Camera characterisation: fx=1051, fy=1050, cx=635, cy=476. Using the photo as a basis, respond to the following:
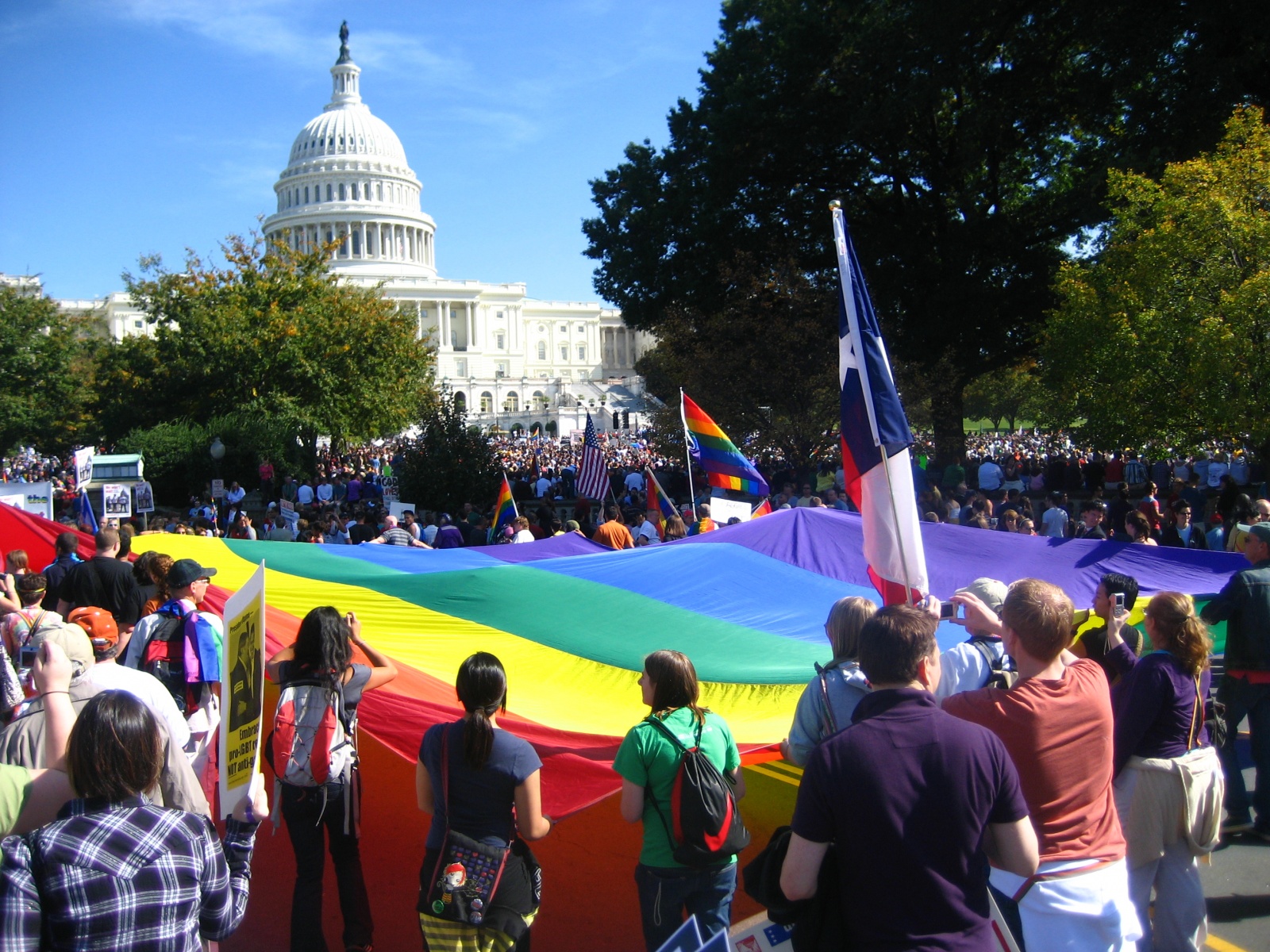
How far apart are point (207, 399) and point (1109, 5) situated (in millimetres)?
25601

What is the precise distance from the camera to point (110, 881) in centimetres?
252

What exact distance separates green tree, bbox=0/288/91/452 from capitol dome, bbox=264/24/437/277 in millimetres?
68042

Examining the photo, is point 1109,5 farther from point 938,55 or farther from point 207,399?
point 207,399

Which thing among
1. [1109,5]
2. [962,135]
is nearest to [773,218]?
[962,135]

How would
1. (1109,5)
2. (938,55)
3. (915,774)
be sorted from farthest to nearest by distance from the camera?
(938,55) < (1109,5) < (915,774)

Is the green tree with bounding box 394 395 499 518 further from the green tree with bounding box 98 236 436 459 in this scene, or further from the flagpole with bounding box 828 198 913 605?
the flagpole with bounding box 828 198 913 605

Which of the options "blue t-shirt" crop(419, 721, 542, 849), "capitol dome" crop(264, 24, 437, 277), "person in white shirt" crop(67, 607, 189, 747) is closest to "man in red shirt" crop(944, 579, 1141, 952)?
"blue t-shirt" crop(419, 721, 542, 849)

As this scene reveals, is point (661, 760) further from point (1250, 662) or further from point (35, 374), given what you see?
point (35, 374)

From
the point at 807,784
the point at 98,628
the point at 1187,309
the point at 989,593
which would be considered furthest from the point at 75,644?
the point at 1187,309

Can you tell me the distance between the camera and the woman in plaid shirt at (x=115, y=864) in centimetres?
248

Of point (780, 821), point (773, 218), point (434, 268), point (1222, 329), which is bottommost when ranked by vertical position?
point (780, 821)

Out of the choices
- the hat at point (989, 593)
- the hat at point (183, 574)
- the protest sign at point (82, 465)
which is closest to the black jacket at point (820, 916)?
the hat at point (989, 593)

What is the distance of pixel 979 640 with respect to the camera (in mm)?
3904

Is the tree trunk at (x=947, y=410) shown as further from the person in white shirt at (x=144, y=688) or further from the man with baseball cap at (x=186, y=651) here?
the person in white shirt at (x=144, y=688)
